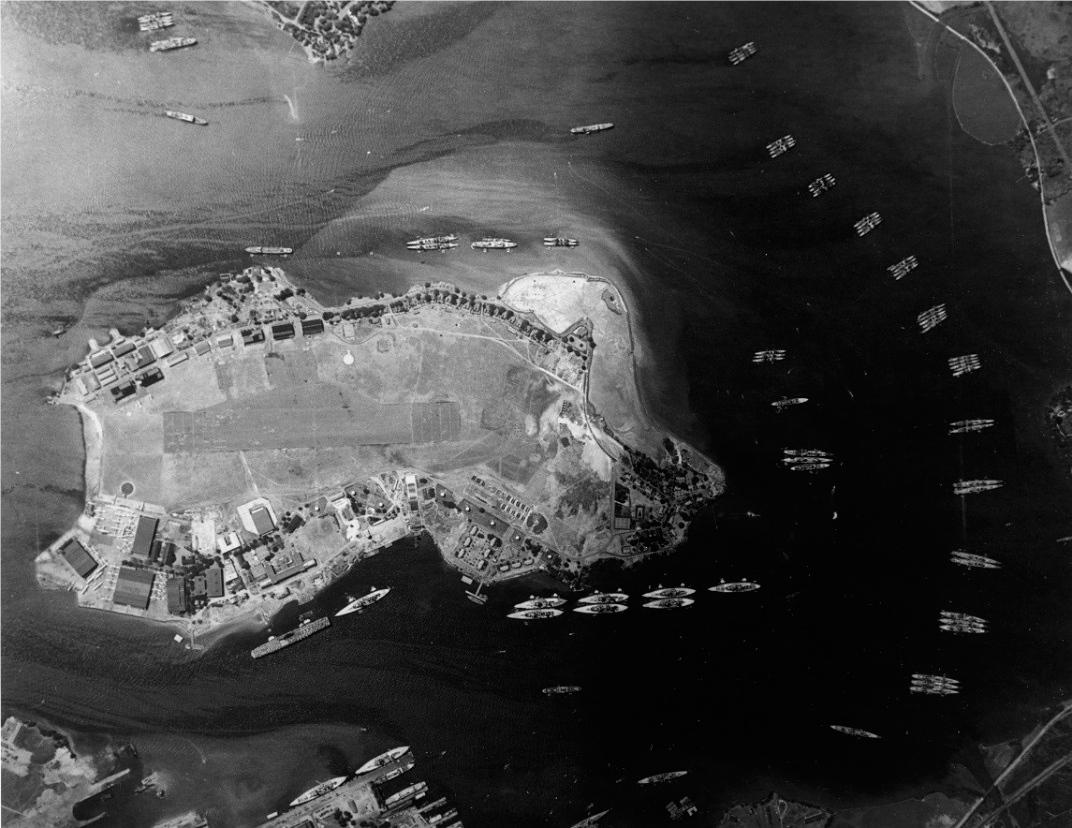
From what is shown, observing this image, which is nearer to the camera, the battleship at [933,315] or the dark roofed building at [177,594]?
the dark roofed building at [177,594]

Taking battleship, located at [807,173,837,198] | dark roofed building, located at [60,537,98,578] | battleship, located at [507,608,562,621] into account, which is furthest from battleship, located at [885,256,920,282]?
dark roofed building, located at [60,537,98,578]

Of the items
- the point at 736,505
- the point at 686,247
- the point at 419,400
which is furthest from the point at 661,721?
the point at 686,247

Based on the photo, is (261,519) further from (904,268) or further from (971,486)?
(971,486)

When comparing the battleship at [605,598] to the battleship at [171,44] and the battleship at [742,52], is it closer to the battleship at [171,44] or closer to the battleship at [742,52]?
the battleship at [742,52]

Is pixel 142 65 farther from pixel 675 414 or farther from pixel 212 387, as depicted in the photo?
pixel 675 414

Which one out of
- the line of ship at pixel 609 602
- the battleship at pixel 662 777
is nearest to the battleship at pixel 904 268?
the line of ship at pixel 609 602

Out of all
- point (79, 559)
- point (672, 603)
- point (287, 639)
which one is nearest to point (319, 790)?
point (287, 639)
